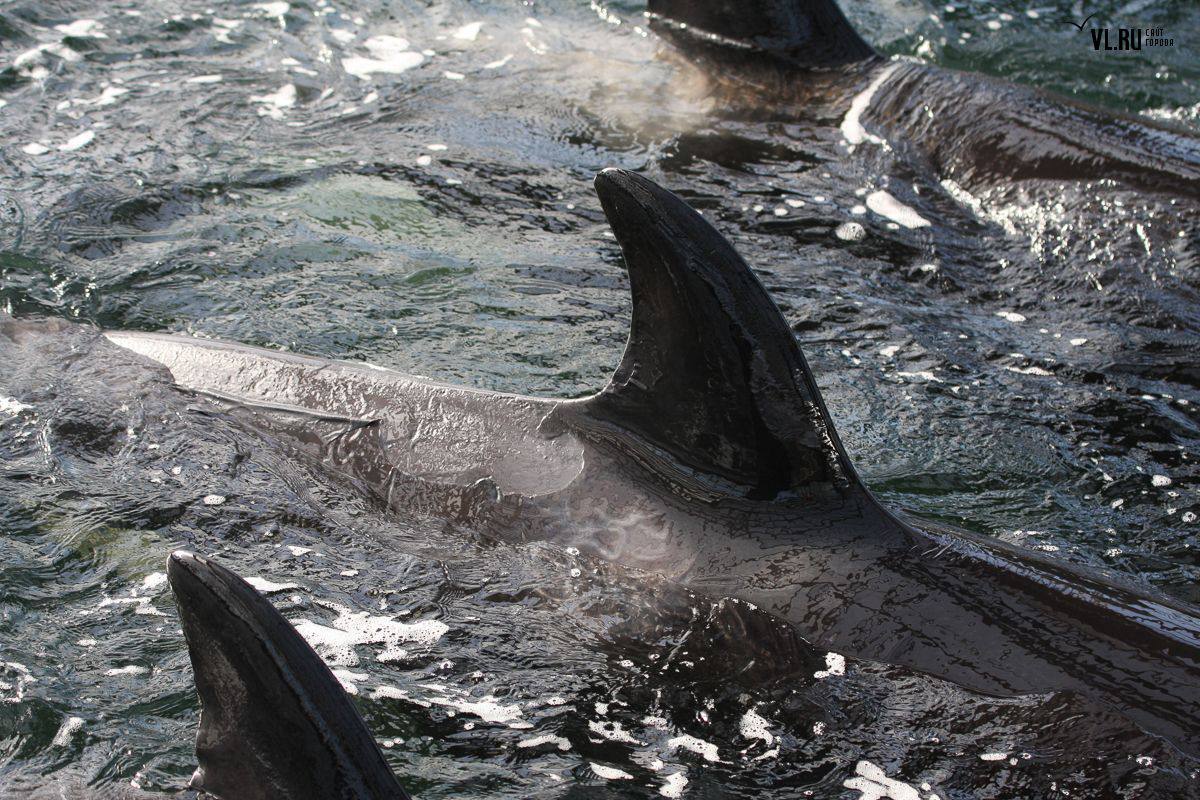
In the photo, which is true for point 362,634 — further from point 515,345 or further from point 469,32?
point 469,32

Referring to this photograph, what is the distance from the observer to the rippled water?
298 cm

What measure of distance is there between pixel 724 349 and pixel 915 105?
4.23 meters

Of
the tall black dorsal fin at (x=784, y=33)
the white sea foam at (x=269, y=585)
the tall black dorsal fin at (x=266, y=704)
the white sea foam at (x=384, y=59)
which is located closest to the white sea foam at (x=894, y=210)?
the tall black dorsal fin at (x=784, y=33)

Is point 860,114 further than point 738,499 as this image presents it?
Yes

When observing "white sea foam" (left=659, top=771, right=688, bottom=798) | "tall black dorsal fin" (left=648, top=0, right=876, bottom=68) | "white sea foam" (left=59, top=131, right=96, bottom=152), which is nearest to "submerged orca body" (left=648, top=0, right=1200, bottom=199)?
"tall black dorsal fin" (left=648, top=0, right=876, bottom=68)

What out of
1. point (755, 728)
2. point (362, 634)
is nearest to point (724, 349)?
point (755, 728)

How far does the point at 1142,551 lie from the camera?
163 inches

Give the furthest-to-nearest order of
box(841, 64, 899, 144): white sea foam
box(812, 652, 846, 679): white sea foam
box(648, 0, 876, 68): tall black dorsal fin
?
box(648, 0, 876, 68): tall black dorsal fin → box(841, 64, 899, 144): white sea foam → box(812, 652, 846, 679): white sea foam

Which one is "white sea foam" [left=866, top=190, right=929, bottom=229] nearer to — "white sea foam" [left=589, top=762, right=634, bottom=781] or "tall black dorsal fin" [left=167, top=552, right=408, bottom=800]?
"white sea foam" [left=589, top=762, right=634, bottom=781]

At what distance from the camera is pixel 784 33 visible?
740 cm

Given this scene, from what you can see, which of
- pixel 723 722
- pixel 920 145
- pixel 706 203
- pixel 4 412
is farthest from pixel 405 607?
pixel 920 145

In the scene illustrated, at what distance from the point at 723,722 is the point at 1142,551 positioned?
1835 mm

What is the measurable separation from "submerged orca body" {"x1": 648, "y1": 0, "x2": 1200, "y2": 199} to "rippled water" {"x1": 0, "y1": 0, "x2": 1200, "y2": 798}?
0.17 metres

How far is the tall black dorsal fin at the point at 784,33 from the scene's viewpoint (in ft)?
24.2
